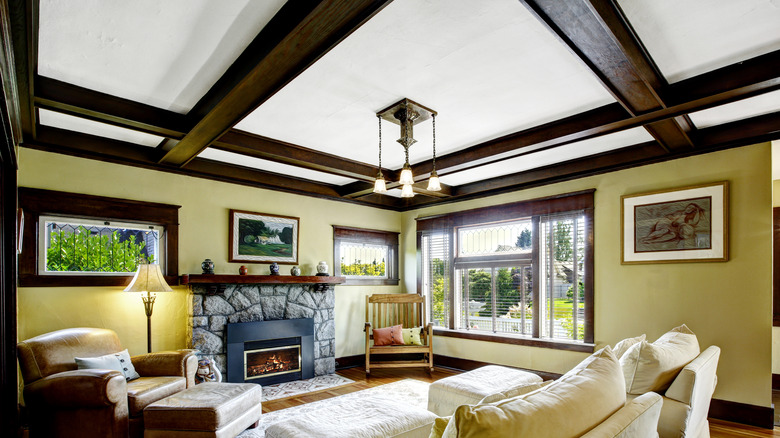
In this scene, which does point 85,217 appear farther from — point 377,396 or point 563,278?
point 563,278

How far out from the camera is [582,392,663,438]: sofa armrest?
4.44 feet

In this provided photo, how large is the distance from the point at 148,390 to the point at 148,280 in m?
1.10

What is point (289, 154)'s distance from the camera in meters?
4.16

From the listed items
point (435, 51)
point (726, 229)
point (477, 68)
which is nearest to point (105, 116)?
point (435, 51)

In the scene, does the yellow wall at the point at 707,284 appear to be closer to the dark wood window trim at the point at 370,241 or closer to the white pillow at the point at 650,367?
the white pillow at the point at 650,367

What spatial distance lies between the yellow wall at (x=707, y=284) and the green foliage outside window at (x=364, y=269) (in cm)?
261

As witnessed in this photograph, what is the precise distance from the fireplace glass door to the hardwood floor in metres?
0.64

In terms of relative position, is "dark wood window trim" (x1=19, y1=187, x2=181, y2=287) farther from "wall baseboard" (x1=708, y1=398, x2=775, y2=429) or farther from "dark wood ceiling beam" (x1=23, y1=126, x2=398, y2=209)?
"wall baseboard" (x1=708, y1=398, x2=775, y2=429)

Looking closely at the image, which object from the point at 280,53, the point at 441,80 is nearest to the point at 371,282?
the point at 441,80

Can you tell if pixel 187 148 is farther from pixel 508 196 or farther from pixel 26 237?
pixel 508 196

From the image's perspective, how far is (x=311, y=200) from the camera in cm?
572

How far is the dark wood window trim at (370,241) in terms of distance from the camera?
19.5ft

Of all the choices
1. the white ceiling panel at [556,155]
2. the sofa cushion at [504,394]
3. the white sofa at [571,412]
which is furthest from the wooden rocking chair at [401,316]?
the white sofa at [571,412]

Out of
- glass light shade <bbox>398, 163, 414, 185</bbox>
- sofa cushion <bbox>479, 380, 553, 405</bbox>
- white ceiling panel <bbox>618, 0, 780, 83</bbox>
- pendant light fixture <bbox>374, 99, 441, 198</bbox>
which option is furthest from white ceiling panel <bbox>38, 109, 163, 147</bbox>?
white ceiling panel <bbox>618, 0, 780, 83</bbox>
